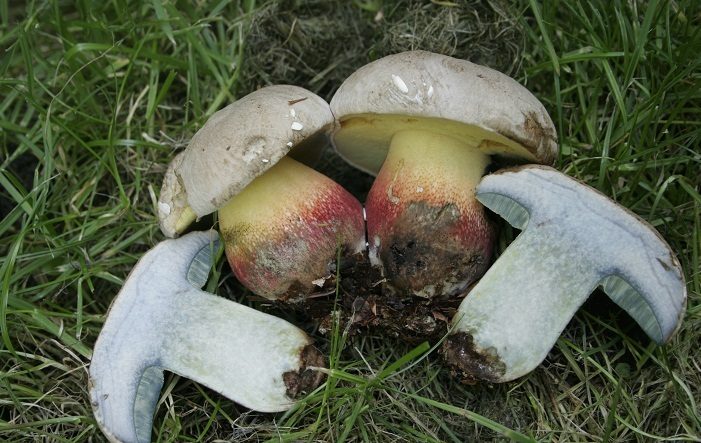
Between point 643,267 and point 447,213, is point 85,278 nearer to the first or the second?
point 447,213

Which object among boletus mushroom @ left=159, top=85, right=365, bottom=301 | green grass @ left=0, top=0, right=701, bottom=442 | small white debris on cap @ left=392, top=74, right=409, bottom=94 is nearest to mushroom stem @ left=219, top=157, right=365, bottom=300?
boletus mushroom @ left=159, top=85, right=365, bottom=301

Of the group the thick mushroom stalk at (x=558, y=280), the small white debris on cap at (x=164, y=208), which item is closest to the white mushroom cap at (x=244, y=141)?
the small white debris on cap at (x=164, y=208)

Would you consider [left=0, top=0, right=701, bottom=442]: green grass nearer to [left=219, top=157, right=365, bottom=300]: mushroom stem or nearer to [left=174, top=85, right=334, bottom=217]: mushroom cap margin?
[left=219, top=157, right=365, bottom=300]: mushroom stem

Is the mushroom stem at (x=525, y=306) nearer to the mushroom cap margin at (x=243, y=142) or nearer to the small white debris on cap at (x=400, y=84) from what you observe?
the small white debris on cap at (x=400, y=84)

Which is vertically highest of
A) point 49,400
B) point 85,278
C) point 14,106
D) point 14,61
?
point 14,61

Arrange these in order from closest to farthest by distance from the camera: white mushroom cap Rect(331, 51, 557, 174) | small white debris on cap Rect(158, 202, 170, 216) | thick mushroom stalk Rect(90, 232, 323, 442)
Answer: white mushroom cap Rect(331, 51, 557, 174), thick mushroom stalk Rect(90, 232, 323, 442), small white debris on cap Rect(158, 202, 170, 216)

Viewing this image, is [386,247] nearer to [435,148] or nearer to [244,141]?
[435,148]

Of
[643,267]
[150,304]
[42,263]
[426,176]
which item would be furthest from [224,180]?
[643,267]

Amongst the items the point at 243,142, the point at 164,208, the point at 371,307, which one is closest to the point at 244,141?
the point at 243,142
